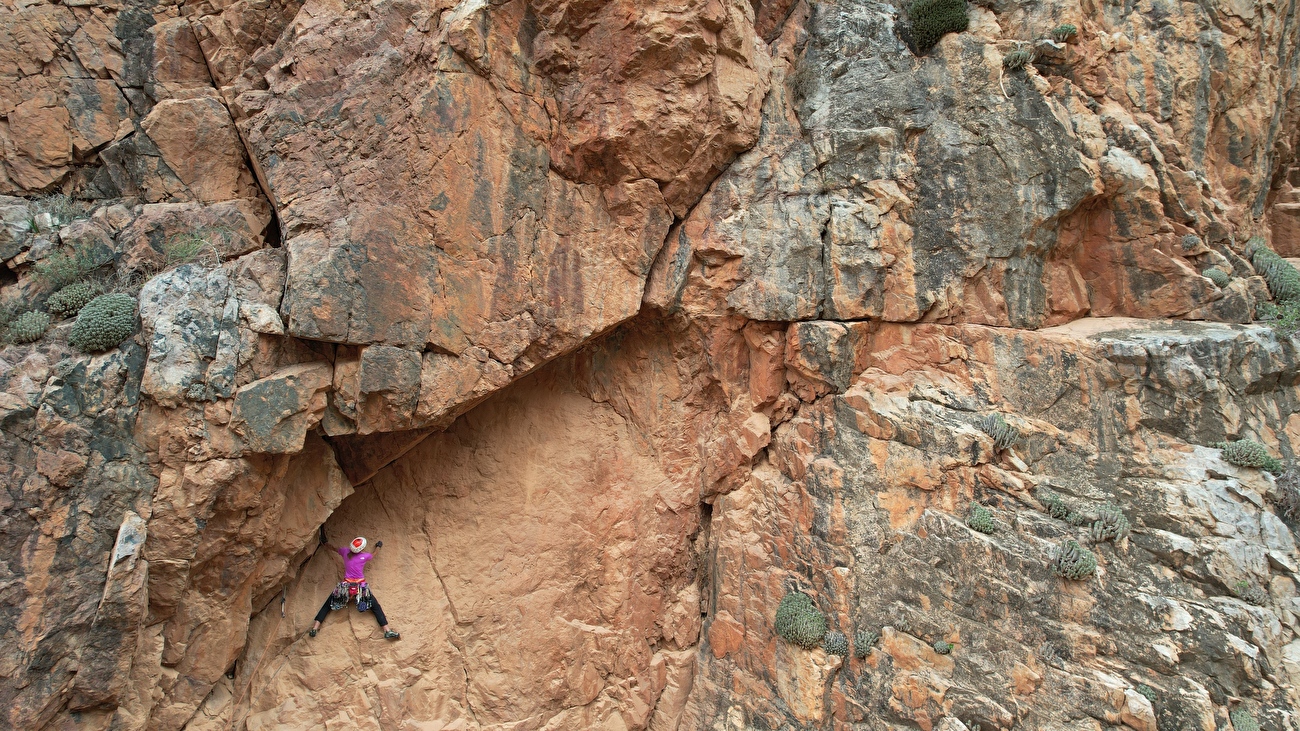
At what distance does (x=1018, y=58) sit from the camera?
8633mm

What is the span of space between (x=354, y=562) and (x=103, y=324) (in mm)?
4621

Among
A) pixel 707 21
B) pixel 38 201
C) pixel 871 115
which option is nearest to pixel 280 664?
pixel 38 201

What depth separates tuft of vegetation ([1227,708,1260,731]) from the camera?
6.20 meters

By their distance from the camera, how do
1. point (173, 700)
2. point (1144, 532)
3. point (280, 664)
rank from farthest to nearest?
point (280, 664) → point (173, 700) → point (1144, 532)

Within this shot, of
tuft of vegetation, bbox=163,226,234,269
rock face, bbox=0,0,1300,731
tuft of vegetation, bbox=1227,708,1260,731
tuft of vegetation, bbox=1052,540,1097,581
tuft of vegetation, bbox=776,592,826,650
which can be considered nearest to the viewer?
tuft of vegetation, bbox=1227,708,1260,731

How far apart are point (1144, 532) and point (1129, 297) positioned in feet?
11.0

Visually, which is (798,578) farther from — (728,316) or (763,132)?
(763,132)

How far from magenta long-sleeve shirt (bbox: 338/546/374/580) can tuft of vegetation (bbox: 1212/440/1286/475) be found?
11.7 m

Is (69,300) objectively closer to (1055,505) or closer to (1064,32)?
(1055,505)

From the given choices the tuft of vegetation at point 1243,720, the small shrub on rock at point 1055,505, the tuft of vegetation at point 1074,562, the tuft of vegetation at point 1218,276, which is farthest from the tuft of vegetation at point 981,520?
the tuft of vegetation at point 1218,276

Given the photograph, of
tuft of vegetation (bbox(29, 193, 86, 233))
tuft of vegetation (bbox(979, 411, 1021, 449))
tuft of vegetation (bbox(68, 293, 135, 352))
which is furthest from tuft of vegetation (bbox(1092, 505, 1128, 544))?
tuft of vegetation (bbox(29, 193, 86, 233))

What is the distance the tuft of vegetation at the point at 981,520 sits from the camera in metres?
7.84

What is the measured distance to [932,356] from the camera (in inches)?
351

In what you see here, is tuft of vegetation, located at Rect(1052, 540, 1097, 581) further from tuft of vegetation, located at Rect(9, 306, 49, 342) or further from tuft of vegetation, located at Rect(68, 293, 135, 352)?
tuft of vegetation, located at Rect(9, 306, 49, 342)
